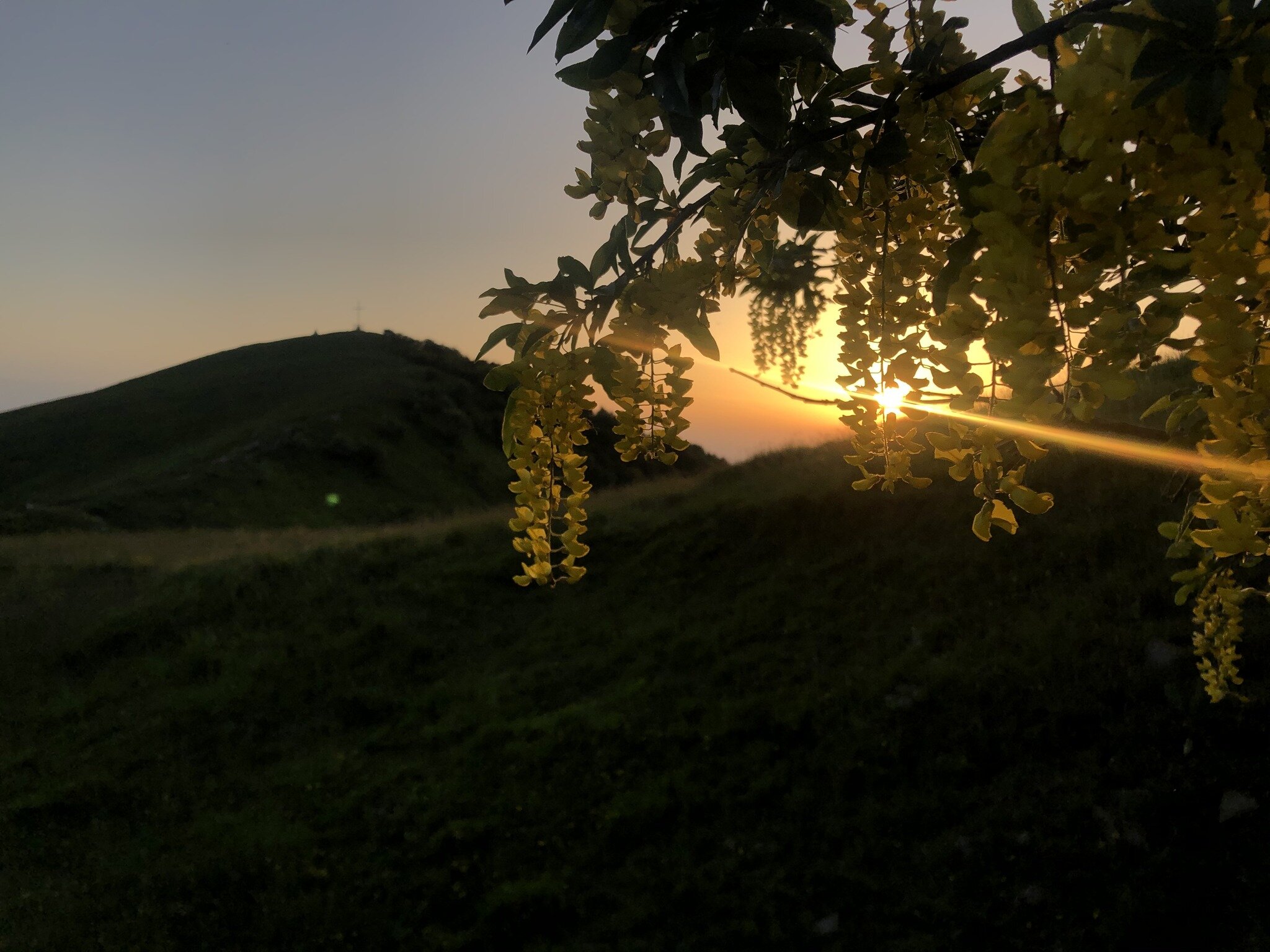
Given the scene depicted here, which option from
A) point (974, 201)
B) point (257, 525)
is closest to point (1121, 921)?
point (974, 201)

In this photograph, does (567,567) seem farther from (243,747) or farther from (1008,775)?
(243,747)

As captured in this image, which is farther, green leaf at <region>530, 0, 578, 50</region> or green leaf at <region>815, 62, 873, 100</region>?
green leaf at <region>815, 62, 873, 100</region>

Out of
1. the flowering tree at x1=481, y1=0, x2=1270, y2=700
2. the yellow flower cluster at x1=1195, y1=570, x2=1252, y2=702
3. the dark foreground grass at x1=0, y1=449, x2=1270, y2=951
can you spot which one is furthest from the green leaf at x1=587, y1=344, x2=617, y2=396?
the dark foreground grass at x1=0, y1=449, x2=1270, y2=951

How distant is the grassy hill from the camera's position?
28.8 m

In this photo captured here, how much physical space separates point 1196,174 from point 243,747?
32.5 feet

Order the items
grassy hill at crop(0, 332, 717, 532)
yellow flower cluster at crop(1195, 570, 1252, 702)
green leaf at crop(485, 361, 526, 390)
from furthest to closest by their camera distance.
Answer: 1. grassy hill at crop(0, 332, 717, 532)
2. yellow flower cluster at crop(1195, 570, 1252, 702)
3. green leaf at crop(485, 361, 526, 390)

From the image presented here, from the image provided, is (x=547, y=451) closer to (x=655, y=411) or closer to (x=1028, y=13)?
(x=655, y=411)

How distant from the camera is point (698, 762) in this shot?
7.03 meters

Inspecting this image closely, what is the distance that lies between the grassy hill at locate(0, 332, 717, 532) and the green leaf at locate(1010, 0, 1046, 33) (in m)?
27.6

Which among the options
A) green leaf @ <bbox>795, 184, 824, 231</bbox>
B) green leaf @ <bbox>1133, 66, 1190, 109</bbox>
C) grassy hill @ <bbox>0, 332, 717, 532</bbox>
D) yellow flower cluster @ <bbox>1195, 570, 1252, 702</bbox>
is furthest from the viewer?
grassy hill @ <bbox>0, 332, 717, 532</bbox>

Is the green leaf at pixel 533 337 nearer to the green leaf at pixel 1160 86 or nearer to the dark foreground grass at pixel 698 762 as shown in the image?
the green leaf at pixel 1160 86

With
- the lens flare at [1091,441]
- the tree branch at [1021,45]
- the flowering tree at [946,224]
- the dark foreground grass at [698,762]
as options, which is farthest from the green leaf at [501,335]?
the dark foreground grass at [698,762]

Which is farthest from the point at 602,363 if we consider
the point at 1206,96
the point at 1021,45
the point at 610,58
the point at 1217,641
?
the point at 1217,641

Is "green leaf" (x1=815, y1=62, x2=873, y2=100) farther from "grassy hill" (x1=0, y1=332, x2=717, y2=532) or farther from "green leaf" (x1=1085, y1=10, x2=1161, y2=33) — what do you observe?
"grassy hill" (x1=0, y1=332, x2=717, y2=532)
